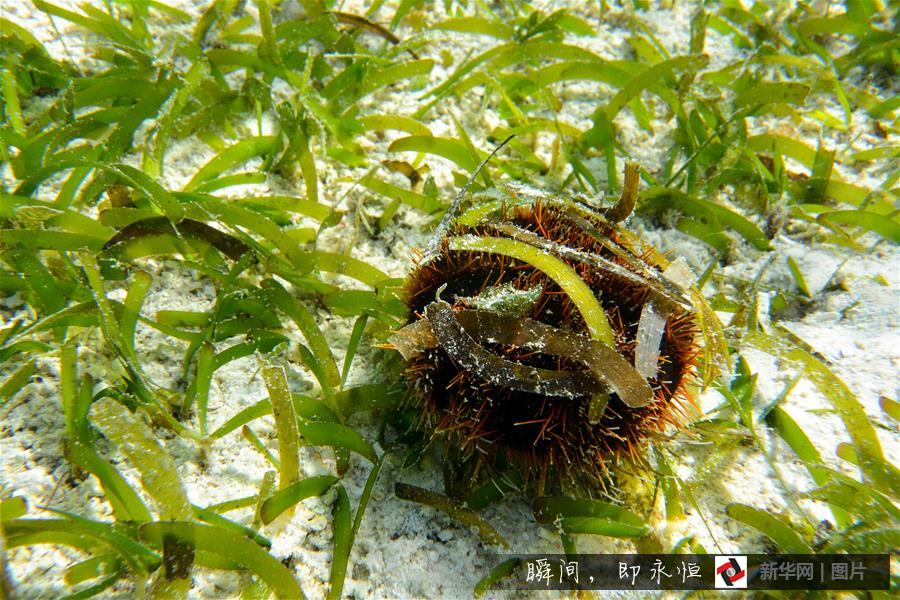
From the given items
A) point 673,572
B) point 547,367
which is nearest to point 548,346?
point 547,367

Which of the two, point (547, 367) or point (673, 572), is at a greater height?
point (547, 367)

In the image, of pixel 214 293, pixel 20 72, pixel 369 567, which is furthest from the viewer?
pixel 20 72

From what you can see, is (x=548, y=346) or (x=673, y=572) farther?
(x=673, y=572)

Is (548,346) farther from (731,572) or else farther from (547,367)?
(731,572)

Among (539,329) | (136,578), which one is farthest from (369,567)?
(539,329)

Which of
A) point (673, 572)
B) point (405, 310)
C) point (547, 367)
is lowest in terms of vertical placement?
point (673, 572)

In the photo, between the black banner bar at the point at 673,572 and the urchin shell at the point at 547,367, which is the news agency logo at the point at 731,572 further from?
the urchin shell at the point at 547,367

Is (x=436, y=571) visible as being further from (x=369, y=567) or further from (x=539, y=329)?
(x=539, y=329)
